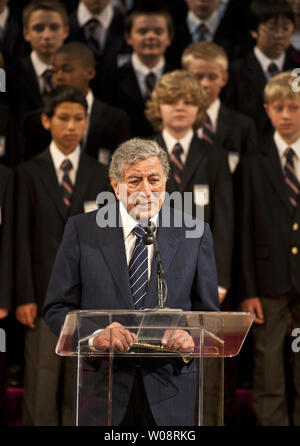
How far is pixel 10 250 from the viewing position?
439cm

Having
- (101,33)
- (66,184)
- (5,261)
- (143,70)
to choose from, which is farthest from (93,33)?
(5,261)

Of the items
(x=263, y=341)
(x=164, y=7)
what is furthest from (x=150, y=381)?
(x=164, y=7)

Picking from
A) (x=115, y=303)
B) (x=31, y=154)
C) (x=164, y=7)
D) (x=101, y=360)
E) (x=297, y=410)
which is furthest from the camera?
(x=164, y=7)

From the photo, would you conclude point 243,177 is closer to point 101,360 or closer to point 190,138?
point 190,138

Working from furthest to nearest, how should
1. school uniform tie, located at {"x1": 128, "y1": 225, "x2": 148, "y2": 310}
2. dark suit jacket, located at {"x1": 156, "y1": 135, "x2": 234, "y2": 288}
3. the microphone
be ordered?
1. dark suit jacket, located at {"x1": 156, "y1": 135, "x2": 234, "y2": 288}
2. school uniform tie, located at {"x1": 128, "y1": 225, "x2": 148, "y2": 310}
3. the microphone

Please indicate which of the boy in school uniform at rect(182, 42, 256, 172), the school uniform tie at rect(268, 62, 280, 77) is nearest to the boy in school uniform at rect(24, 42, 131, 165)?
the boy in school uniform at rect(182, 42, 256, 172)

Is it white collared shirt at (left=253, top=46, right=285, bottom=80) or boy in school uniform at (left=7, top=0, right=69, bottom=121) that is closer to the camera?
boy in school uniform at (left=7, top=0, right=69, bottom=121)

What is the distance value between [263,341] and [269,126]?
134 cm

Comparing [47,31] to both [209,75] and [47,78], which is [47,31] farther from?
[209,75]

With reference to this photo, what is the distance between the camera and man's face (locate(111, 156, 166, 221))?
9.11ft

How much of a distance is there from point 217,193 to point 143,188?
1700mm

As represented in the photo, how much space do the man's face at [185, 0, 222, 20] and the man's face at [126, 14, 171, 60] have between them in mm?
271

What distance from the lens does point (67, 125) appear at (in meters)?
4.53

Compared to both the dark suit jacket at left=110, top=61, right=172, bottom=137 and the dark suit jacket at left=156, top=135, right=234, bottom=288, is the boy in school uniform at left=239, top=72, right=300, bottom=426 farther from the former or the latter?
the dark suit jacket at left=110, top=61, right=172, bottom=137
